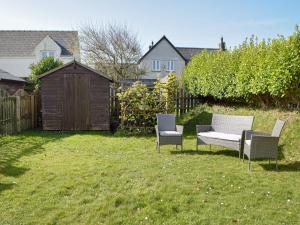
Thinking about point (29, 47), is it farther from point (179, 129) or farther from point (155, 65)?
point (179, 129)

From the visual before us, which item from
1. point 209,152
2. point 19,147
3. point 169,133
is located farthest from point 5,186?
point 209,152

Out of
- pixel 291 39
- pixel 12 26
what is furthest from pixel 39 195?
pixel 12 26

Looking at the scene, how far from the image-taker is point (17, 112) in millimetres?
13195

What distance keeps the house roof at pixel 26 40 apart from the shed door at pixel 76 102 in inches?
841

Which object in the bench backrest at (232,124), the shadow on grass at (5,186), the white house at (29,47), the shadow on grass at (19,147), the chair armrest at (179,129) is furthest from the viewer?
the white house at (29,47)

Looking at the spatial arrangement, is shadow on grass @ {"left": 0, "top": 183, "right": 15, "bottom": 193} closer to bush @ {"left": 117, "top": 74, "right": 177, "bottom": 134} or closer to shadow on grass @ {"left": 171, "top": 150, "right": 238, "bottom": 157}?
shadow on grass @ {"left": 171, "top": 150, "right": 238, "bottom": 157}

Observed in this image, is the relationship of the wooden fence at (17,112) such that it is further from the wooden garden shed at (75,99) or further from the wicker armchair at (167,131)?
the wicker armchair at (167,131)

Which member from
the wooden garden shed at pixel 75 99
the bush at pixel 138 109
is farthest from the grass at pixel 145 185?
the wooden garden shed at pixel 75 99

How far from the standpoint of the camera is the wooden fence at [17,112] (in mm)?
12117

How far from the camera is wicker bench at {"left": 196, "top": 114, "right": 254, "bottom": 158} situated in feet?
28.3

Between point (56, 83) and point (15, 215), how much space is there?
9976 mm

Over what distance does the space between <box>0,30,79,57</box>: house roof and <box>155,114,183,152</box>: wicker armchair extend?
26198 mm

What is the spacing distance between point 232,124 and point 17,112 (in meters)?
8.70

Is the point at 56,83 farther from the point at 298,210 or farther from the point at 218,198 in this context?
the point at 298,210
